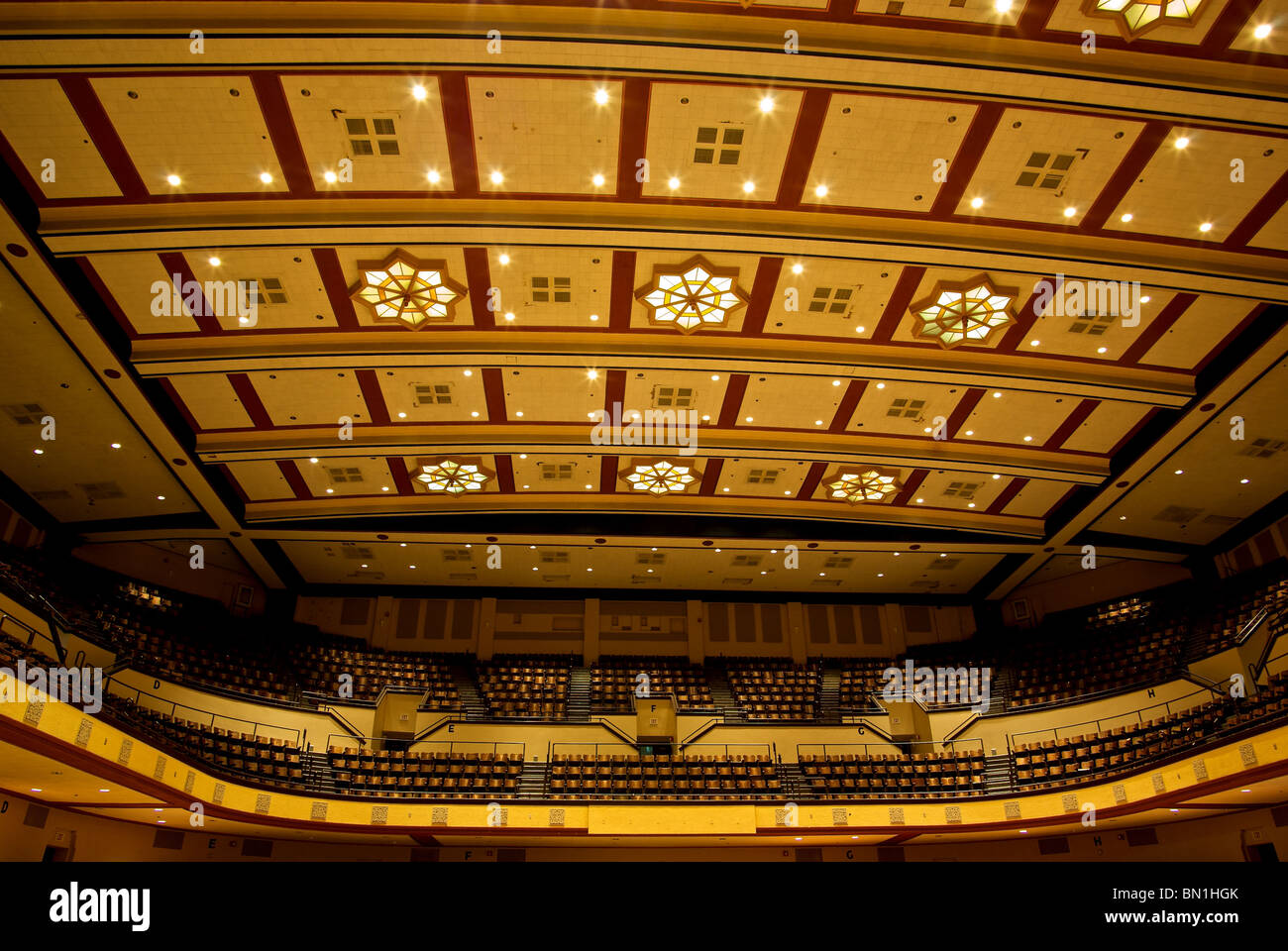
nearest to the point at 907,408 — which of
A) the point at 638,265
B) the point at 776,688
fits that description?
the point at 638,265

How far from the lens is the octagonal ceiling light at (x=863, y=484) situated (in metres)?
18.2

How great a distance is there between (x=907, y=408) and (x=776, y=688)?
10.3 m

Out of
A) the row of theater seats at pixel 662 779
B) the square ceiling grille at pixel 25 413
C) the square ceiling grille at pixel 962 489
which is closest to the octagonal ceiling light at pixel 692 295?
the square ceiling grille at pixel 962 489

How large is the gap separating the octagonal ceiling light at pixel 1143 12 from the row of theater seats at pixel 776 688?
56.7 ft

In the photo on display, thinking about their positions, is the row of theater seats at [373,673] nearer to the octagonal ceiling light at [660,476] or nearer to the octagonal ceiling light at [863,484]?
the octagonal ceiling light at [660,476]

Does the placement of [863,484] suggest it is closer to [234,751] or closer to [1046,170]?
[1046,170]

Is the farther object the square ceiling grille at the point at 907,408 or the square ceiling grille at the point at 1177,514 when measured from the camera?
the square ceiling grille at the point at 1177,514

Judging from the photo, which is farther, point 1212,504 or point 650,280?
point 1212,504

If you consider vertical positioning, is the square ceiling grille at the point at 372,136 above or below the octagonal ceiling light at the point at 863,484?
above

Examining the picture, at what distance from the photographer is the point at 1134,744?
15555 millimetres

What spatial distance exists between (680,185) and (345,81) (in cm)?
473
